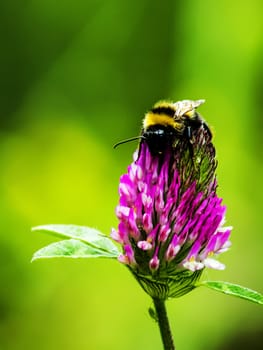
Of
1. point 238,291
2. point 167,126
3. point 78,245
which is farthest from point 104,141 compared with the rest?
point 238,291

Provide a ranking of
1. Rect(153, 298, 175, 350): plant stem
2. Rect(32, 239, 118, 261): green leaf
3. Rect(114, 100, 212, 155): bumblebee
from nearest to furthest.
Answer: Rect(153, 298, 175, 350): plant stem
Rect(32, 239, 118, 261): green leaf
Rect(114, 100, 212, 155): bumblebee

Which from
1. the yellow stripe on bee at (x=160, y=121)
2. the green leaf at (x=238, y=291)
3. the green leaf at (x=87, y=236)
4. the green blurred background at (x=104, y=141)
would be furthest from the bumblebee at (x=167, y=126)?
the green blurred background at (x=104, y=141)

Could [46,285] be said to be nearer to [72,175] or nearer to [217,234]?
[72,175]

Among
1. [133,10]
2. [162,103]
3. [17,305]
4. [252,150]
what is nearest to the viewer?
[162,103]

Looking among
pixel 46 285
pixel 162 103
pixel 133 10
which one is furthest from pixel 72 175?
pixel 162 103

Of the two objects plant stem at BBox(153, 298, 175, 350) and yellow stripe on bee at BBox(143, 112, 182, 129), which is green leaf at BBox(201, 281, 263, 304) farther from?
yellow stripe on bee at BBox(143, 112, 182, 129)

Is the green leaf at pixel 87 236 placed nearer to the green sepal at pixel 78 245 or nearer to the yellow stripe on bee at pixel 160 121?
the green sepal at pixel 78 245

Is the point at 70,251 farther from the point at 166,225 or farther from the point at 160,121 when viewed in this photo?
the point at 160,121

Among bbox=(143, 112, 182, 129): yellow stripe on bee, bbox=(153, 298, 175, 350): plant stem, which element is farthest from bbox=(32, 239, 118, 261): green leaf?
bbox=(143, 112, 182, 129): yellow stripe on bee
